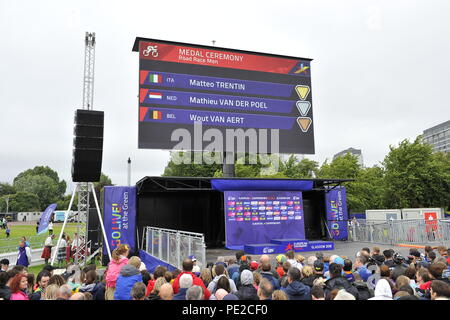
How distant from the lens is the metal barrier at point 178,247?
9234mm

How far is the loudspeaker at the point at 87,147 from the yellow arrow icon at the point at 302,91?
407 inches

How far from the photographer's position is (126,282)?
485 centimetres

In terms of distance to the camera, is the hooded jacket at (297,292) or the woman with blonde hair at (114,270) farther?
the woman with blonde hair at (114,270)

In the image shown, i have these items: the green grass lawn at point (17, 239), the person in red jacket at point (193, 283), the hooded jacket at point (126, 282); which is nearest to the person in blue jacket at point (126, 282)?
the hooded jacket at point (126, 282)

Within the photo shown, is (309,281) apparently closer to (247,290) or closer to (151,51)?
(247,290)

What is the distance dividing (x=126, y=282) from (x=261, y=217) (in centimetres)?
1227

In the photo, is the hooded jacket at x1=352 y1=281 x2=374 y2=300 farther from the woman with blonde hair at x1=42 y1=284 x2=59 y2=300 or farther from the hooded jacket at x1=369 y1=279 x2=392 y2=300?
the woman with blonde hair at x1=42 y1=284 x2=59 y2=300

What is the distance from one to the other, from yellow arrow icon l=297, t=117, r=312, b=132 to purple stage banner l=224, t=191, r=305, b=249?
3.40 metres

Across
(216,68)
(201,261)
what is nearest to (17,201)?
(216,68)

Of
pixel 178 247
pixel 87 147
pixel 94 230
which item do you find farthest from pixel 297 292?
pixel 94 230

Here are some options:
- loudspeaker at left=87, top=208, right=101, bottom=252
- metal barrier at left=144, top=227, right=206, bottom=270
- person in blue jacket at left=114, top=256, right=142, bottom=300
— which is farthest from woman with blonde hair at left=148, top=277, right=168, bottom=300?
loudspeaker at left=87, top=208, right=101, bottom=252

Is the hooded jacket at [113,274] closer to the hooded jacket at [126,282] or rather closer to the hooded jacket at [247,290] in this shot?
the hooded jacket at [126,282]

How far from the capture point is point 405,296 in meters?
3.59
